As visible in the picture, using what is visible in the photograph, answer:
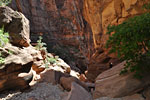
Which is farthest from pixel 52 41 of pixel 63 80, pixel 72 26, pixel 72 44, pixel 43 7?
pixel 63 80

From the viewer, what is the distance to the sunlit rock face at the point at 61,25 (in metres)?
28.2

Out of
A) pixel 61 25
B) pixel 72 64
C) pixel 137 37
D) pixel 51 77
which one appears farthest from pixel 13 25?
pixel 61 25

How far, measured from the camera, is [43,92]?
535 centimetres

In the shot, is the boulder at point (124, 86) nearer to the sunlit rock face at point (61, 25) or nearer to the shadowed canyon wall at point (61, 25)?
the shadowed canyon wall at point (61, 25)

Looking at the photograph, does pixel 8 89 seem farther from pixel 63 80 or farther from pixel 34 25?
pixel 34 25

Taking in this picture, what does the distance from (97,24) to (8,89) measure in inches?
411

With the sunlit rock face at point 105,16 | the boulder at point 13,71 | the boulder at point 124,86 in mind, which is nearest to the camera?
the boulder at point 124,86

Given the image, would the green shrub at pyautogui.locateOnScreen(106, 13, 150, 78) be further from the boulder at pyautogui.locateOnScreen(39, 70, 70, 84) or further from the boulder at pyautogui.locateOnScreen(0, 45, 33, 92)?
the boulder at pyautogui.locateOnScreen(0, 45, 33, 92)

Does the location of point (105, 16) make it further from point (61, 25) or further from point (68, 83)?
point (61, 25)

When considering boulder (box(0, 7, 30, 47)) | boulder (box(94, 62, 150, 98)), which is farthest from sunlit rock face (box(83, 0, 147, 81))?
boulder (box(0, 7, 30, 47))

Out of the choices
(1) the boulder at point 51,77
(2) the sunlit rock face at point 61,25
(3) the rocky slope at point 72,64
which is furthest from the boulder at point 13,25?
(2) the sunlit rock face at point 61,25

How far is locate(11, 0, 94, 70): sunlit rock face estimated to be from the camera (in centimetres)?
2822

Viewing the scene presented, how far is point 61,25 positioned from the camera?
1267 inches

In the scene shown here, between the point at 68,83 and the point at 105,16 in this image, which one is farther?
the point at 105,16
